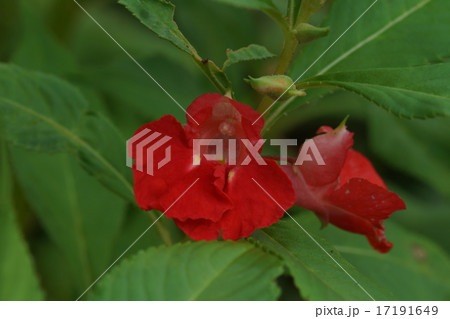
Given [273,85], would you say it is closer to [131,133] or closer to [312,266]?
[312,266]

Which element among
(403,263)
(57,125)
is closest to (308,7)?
(57,125)

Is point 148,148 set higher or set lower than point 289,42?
lower

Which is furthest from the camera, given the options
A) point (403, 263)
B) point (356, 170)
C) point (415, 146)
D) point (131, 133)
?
point (415, 146)

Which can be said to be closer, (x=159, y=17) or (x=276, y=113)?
(x=159, y=17)

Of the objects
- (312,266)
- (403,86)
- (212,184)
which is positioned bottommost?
(312,266)

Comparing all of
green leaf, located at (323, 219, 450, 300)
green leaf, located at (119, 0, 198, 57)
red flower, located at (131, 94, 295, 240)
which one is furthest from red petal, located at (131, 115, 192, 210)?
green leaf, located at (323, 219, 450, 300)
